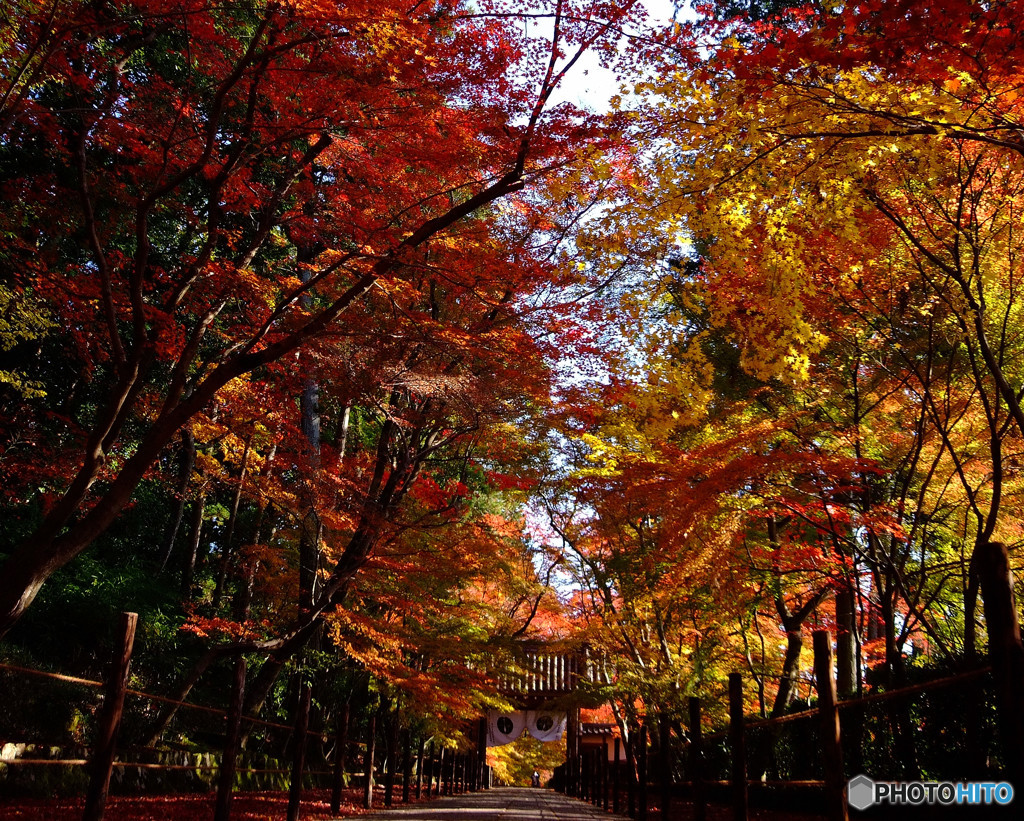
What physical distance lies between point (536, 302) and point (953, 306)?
211 inches

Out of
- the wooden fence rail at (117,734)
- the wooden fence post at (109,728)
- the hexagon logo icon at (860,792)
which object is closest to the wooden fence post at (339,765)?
the wooden fence rail at (117,734)

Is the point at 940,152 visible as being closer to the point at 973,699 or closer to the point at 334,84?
the point at 973,699

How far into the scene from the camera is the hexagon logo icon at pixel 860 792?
3.79 metres

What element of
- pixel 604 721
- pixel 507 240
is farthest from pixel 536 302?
pixel 604 721

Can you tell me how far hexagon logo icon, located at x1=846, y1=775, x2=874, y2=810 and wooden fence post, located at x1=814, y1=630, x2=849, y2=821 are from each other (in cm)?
9

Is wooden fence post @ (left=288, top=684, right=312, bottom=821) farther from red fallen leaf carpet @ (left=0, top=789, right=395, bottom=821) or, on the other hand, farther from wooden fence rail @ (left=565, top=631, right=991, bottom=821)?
wooden fence rail @ (left=565, top=631, right=991, bottom=821)

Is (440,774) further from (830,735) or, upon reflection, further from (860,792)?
(830,735)

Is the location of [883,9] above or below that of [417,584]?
above

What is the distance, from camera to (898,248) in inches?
290

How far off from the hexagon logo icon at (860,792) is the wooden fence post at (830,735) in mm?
92

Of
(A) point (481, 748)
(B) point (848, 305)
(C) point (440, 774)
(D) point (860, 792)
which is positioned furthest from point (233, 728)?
(A) point (481, 748)

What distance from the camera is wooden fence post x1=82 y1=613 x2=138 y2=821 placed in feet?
13.1

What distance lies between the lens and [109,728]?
13.5 feet

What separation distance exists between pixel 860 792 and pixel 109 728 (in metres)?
4.35
